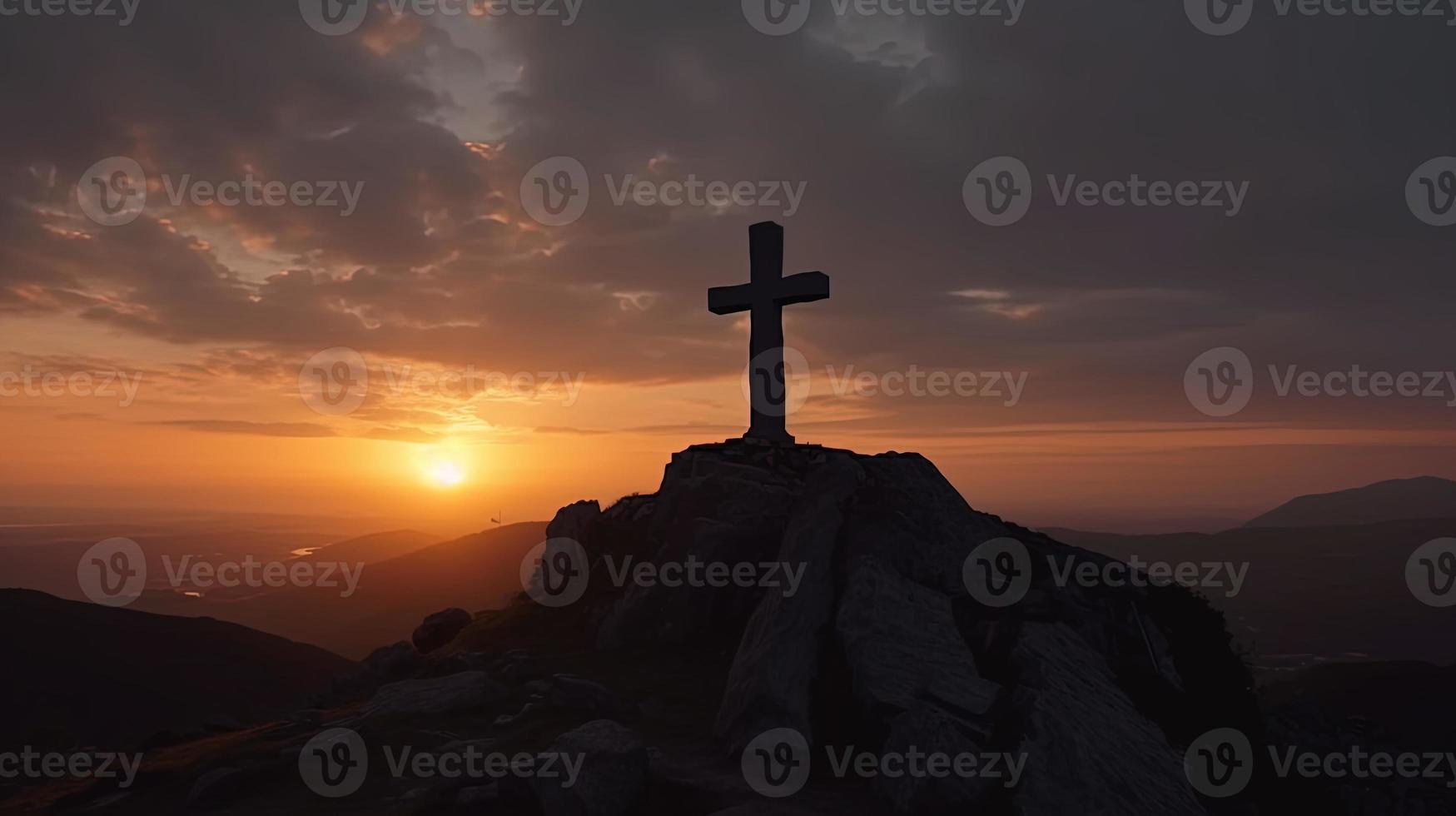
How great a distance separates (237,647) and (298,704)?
4559 cm

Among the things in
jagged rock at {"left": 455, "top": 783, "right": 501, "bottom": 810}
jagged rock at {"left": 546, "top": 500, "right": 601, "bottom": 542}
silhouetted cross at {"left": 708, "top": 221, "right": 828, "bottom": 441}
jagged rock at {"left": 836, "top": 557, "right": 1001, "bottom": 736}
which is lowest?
jagged rock at {"left": 455, "top": 783, "right": 501, "bottom": 810}

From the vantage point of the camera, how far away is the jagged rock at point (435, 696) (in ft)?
46.8

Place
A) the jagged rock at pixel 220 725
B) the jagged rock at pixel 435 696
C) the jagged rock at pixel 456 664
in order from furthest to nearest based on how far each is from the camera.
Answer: the jagged rock at pixel 220 725, the jagged rock at pixel 456 664, the jagged rock at pixel 435 696

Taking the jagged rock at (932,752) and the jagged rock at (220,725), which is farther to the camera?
the jagged rock at (220,725)

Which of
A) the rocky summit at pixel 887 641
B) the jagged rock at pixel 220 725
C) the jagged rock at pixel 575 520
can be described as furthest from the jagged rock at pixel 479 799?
the jagged rock at pixel 575 520

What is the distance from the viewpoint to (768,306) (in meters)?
22.6

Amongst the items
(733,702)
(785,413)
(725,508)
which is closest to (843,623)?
(733,702)

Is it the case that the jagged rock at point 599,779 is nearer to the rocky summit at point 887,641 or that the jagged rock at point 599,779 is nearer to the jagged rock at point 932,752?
the rocky summit at point 887,641

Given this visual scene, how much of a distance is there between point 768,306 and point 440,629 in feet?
42.9

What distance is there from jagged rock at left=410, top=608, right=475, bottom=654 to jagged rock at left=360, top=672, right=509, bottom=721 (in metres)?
7.52

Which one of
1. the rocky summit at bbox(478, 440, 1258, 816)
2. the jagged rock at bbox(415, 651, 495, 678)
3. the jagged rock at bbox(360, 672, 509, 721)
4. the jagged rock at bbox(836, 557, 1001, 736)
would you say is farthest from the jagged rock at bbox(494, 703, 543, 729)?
the jagged rock at bbox(836, 557, 1001, 736)

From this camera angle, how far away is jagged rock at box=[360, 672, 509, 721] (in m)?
14.2

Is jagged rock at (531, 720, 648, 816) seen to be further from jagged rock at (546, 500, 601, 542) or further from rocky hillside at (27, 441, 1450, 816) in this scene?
jagged rock at (546, 500, 601, 542)

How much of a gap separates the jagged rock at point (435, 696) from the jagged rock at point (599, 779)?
4.32 metres
